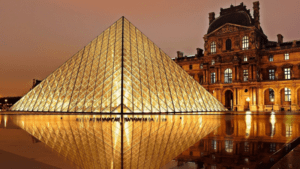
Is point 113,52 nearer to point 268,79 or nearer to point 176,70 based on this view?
point 176,70

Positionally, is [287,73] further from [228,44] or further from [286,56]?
[228,44]

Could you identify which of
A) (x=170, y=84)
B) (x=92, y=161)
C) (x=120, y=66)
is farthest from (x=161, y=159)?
(x=170, y=84)

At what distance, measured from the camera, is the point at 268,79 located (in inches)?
1834

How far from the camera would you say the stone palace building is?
43.7m

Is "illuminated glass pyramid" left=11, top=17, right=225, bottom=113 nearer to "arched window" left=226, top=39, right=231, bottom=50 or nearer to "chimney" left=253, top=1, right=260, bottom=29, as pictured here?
"arched window" left=226, top=39, right=231, bottom=50

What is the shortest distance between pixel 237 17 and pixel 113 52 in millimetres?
34533

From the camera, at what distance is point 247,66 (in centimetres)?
4609

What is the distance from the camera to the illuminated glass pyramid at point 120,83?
60.4 feet

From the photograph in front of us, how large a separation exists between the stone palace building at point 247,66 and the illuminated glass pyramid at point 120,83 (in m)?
21.7

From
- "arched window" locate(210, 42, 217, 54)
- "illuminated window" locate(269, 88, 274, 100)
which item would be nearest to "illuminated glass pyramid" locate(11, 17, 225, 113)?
"illuminated window" locate(269, 88, 274, 100)

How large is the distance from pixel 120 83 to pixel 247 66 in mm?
33787

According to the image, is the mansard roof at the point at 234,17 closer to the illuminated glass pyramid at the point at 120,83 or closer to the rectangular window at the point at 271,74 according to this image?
the rectangular window at the point at 271,74

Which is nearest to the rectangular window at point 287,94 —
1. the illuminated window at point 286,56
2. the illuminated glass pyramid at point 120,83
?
the illuminated window at point 286,56

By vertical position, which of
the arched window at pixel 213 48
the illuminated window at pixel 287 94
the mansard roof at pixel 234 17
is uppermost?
the mansard roof at pixel 234 17
